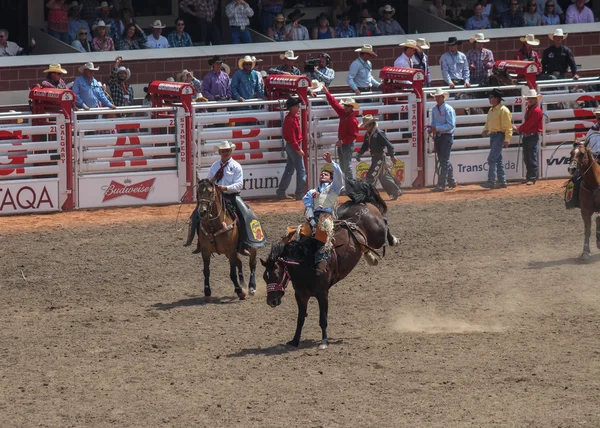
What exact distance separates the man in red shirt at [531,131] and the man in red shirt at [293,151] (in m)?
4.24

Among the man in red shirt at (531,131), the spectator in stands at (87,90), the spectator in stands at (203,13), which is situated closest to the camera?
the spectator in stands at (87,90)

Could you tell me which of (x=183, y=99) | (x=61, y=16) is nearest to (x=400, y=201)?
(x=183, y=99)

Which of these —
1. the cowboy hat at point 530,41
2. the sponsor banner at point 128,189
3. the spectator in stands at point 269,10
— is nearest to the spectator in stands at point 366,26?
the spectator in stands at point 269,10

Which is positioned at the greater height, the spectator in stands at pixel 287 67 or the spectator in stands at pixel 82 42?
the spectator in stands at pixel 82 42

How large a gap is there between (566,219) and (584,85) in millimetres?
4444

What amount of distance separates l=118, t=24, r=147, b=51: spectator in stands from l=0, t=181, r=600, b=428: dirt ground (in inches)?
231

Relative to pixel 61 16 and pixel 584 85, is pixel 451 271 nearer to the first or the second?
pixel 584 85

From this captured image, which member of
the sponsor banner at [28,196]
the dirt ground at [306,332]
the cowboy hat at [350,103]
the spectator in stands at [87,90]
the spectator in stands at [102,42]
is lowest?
the dirt ground at [306,332]

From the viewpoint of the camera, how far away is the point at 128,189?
20.3 m

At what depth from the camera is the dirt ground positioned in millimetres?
10664

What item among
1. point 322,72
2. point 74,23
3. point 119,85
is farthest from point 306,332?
point 74,23

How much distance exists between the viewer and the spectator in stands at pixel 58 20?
950 inches

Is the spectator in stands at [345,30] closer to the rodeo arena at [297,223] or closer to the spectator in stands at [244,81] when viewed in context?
the rodeo arena at [297,223]

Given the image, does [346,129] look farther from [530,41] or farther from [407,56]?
[530,41]
